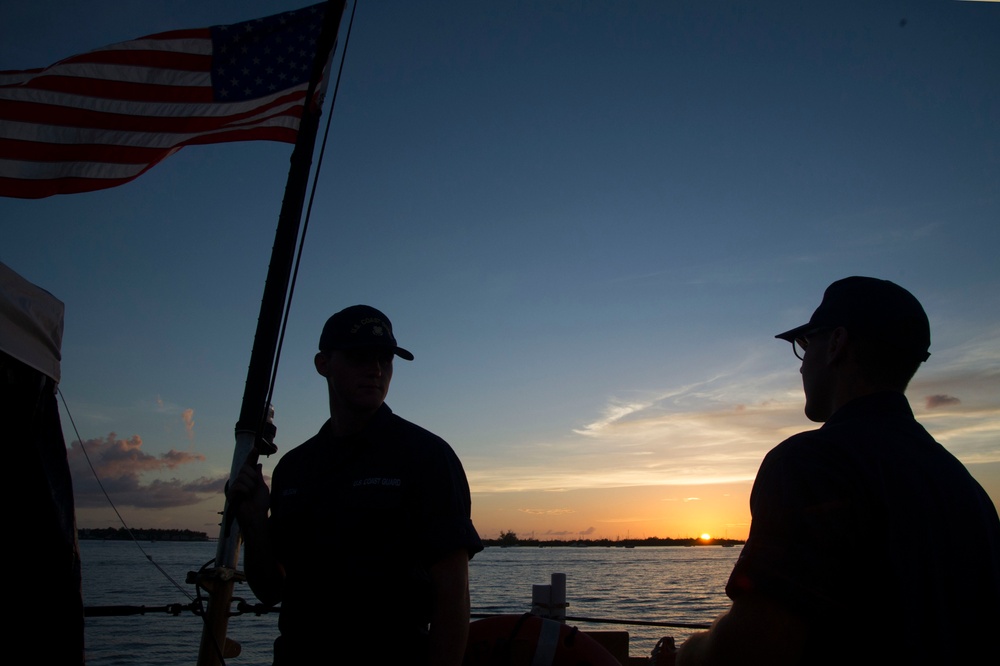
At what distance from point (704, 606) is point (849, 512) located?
4828cm

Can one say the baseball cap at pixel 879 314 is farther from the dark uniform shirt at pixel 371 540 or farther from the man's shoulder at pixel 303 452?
the man's shoulder at pixel 303 452

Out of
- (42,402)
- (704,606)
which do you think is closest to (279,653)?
(42,402)

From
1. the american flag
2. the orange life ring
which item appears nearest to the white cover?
the orange life ring

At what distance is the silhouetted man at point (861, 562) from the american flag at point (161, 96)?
4692mm

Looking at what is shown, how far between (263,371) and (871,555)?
2844 mm

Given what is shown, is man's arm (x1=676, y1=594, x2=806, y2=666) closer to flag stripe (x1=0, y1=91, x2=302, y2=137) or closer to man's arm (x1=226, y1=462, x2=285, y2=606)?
man's arm (x1=226, y1=462, x2=285, y2=606)

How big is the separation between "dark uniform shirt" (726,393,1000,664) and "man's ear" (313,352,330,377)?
218cm

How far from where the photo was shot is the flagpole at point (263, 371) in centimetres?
320

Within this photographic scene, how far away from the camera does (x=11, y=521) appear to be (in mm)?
2430

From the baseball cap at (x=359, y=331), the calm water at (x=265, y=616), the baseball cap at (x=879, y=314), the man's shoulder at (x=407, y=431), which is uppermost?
the baseball cap at (x=359, y=331)

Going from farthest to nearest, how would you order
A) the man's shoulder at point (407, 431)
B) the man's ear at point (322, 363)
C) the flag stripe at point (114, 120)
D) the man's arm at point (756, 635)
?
the flag stripe at point (114, 120), the man's ear at point (322, 363), the man's shoulder at point (407, 431), the man's arm at point (756, 635)

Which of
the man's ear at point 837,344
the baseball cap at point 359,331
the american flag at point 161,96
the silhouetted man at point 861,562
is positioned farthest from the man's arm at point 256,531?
the american flag at point 161,96

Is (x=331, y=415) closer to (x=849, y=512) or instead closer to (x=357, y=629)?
(x=357, y=629)

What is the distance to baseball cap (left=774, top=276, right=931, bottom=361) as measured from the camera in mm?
1971
